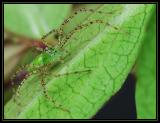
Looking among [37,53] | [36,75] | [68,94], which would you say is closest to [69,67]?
[68,94]

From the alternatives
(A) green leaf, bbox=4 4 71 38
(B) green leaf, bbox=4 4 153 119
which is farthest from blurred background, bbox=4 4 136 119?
(B) green leaf, bbox=4 4 153 119

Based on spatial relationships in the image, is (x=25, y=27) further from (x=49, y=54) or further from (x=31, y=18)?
(x=49, y=54)

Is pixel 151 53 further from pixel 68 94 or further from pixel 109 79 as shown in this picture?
pixel 68 94

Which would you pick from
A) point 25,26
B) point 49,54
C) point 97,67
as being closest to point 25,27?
point 25,26

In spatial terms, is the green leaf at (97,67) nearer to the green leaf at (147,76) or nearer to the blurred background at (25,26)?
the green leaf at (147,76)

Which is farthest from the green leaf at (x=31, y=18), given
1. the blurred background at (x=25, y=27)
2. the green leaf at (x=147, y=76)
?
the green leaf at (x=147, y=76)
